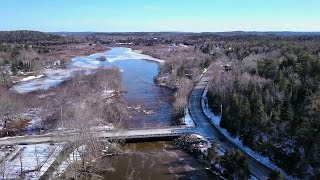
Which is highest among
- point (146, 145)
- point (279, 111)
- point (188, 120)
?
point (279, 111)

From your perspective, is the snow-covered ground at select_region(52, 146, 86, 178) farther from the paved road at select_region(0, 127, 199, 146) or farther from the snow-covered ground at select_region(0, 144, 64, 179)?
the paved road at select_region(0, 127, 199, 146)

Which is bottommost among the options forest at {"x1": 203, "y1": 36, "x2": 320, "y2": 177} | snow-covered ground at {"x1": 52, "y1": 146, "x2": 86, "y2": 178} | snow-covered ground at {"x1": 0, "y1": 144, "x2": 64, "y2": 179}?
snow-covered ground at {"x1": 0, "y1": 144, "x2": 64, "y2": 179}

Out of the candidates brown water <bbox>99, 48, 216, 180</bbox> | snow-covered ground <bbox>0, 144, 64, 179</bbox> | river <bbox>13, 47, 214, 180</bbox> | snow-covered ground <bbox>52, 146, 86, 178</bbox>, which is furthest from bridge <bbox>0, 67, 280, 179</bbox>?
snow-covered ground <bbox>52, 146, 86, 178</bbox>

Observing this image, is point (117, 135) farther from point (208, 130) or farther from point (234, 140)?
point (234, 140)

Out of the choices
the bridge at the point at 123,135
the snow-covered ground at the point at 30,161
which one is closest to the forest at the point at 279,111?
the bridge at the point at 123,135

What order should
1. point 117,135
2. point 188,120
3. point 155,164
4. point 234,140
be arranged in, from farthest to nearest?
point 188,120 < point 117,135 < point 234,140 < point 155,164

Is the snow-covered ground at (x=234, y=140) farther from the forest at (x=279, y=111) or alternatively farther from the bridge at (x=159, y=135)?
the forest at (x=279, y=111)

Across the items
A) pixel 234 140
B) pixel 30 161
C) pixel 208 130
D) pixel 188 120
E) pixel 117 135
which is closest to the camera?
pixel 30 161

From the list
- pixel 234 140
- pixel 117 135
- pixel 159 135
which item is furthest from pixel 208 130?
pixel 117 135
